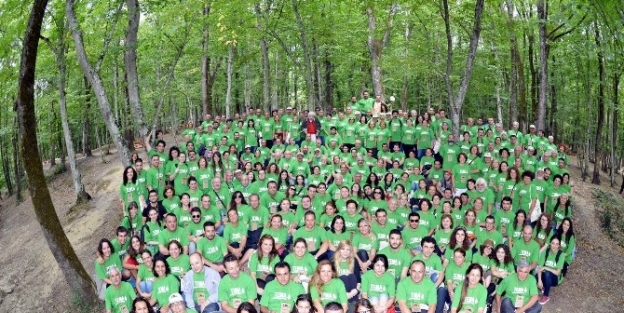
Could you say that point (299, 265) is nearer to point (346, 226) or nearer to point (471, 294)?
point (346, 226)

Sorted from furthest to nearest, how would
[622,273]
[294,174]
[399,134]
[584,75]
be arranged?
[584,75]
[399,134]
[294,174]
[622,273]

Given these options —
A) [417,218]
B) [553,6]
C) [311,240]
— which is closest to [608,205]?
[553,6]

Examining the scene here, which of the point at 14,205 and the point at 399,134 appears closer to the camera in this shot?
the point at 399,134

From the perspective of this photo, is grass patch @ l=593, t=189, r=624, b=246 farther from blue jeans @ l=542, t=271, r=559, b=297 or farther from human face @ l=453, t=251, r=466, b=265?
human face @ l=453, t=251, r=466, b=265

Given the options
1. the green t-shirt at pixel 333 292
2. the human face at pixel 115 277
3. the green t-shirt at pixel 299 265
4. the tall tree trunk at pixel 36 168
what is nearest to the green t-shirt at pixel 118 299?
the human face at pixel 115 277

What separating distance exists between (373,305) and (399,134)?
26.4 ft

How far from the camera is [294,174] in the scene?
12.4 m

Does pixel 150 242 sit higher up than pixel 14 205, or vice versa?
pixel 150 242

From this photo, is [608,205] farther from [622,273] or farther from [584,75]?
[584,75]

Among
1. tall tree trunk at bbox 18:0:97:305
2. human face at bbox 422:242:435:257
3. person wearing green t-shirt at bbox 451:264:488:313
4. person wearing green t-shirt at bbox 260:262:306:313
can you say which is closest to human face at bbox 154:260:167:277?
person wearing green t-shirt at bbox 260:262:306:313

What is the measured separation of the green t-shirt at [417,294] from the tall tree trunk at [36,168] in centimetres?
689

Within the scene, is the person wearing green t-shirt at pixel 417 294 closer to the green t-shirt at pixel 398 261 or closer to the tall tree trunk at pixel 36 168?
the green t-shirt at pixel 398 261

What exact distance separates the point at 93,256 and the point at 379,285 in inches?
370

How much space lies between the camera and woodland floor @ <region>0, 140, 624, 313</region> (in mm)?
9945
